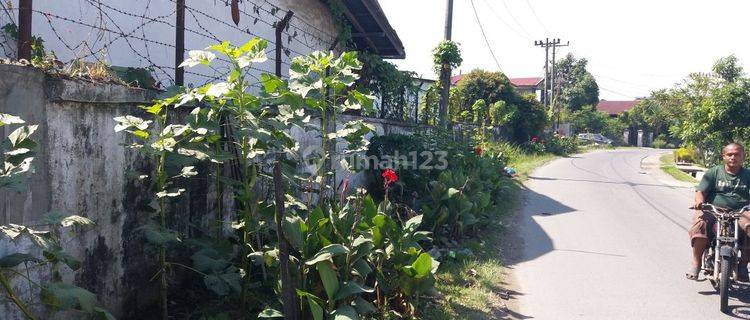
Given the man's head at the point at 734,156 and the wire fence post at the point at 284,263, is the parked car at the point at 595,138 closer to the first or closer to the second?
the man's head at the point at 734,156

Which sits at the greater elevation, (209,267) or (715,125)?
(715,125)

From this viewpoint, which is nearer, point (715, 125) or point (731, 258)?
point (731, 258)

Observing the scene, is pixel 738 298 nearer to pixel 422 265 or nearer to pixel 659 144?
pixel 422 265

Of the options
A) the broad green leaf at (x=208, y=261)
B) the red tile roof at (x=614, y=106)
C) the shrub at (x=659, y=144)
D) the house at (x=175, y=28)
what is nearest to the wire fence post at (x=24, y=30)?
the house at (x=175, y=28)

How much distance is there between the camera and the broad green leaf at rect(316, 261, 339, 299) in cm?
357

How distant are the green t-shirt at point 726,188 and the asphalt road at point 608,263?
2.76 feet

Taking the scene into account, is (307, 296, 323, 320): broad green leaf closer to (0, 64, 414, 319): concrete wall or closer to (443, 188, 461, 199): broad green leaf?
(0, 64, 414, 319): concrete wall

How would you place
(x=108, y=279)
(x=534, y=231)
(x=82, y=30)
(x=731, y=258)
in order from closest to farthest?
1. (x=108, y=279)
2. (x=731, y=258)
3. (x=82, y=30)
4. (x=534, y=231)

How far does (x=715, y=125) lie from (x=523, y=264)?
17.2 m

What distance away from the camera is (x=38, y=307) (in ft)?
9.53

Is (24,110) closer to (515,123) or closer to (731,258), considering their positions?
(731,258)

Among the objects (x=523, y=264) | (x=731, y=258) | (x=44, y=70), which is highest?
(x=44, y=70)

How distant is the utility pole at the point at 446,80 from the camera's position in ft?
42.8

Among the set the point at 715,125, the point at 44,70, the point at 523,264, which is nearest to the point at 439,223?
the point at 523,264
